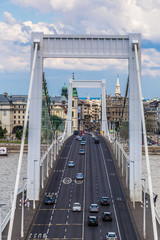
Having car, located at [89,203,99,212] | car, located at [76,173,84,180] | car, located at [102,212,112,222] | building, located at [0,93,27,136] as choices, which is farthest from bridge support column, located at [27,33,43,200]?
building, located at [0,93,27,136]

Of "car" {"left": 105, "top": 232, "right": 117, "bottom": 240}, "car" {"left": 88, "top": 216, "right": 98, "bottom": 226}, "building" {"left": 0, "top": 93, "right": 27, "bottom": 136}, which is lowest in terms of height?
"car" {"left": 105, "top": 232, "right": 117, "bottom": 240}

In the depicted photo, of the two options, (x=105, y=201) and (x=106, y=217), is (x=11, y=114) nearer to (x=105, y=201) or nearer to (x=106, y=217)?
(x=105, y=201)

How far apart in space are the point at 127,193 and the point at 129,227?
11.3 metres

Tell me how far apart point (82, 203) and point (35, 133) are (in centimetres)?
1034

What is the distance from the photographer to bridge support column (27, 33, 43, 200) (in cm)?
4422

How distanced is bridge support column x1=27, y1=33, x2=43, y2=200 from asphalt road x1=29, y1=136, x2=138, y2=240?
2.78 m

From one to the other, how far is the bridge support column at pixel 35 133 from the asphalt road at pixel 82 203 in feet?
9.12

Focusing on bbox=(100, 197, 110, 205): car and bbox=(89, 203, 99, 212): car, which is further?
bbox=(100, 197, 110, 205): car

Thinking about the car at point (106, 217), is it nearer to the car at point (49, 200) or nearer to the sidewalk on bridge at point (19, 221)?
the sidewalk on bridge at point (19, 221)

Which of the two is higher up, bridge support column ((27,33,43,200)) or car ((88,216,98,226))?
bridge support column ((27,33,43,200))

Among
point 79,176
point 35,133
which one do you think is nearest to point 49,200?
point 35,133

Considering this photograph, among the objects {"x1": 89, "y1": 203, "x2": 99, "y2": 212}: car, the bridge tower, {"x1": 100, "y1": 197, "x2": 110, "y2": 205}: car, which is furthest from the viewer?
{"x1": 100, "y1": 197, "x2": 110, "y2": 205}: car

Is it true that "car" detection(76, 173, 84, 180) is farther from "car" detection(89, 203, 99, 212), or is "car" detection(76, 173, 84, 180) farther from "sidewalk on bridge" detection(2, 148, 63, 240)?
"car" detection(89, 203, 99, 212)

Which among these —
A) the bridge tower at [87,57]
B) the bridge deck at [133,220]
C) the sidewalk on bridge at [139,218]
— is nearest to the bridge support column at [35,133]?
the bridge tower at [87,57]
